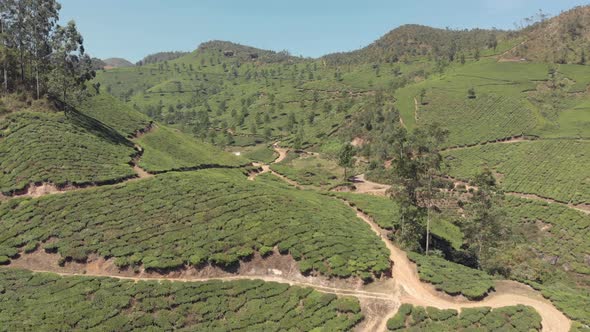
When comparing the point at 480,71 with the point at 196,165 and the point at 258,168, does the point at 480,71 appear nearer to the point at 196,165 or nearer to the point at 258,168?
the point at 258,168

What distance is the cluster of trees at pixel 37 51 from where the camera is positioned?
223 ft

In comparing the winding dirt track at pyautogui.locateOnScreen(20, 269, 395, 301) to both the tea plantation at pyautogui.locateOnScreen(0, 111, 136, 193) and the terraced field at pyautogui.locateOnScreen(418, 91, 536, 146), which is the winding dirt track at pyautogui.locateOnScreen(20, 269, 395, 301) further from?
the terraced field at pyautogui.locateOnScreen(418, 91, 536, 146)

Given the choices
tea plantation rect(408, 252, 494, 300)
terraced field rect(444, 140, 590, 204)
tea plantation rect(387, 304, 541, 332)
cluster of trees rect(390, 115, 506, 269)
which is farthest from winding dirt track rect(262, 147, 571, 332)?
terraced field rect(444, 140, 590, 204)

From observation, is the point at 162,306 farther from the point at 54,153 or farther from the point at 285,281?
the point at 54,153

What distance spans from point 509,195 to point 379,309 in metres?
68.0

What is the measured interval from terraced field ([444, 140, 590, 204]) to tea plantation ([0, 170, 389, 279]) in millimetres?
59007

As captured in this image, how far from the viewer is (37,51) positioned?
71.8 metres

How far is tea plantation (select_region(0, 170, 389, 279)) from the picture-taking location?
41.7 metres

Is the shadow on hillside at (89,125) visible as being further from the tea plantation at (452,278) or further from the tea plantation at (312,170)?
the tea plantation at (452,278)

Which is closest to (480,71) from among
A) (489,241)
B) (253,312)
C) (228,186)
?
(489,241)

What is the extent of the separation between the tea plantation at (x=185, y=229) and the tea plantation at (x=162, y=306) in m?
3.48

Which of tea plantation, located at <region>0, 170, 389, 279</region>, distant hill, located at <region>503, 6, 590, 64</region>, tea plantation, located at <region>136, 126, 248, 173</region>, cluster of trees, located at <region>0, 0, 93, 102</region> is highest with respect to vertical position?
Answer: distant hill, located at <region>503, 6, 590, 64</region>

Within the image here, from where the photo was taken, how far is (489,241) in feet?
182

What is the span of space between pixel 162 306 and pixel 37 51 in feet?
209
